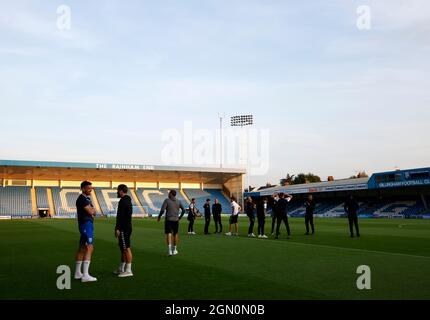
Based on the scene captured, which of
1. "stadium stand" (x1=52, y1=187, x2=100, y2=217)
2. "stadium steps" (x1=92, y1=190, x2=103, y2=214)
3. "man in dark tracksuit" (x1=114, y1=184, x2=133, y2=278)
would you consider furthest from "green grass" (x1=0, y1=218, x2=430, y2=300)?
"stadium steps" (x1=92, y1=190, x2=103, y2=214)

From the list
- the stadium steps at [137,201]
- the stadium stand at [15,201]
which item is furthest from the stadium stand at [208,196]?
the stadium stand at [15,201]

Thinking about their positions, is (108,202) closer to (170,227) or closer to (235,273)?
(170,227)

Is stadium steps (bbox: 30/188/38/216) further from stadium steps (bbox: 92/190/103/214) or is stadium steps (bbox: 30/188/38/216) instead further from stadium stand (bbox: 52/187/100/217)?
stadium steps (bbox: 92/190/103/214)

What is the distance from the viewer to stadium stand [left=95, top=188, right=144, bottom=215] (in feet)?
214

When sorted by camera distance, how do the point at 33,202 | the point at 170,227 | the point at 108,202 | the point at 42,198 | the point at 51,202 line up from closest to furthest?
the point at 170,227, the point at 33,202, the point at 51,202, the point at 42,198, the point at 108,202

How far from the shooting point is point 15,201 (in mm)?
62625

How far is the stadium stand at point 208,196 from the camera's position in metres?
73.8

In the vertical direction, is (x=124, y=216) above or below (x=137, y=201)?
above

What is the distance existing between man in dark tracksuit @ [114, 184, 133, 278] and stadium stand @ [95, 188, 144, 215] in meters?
56.8

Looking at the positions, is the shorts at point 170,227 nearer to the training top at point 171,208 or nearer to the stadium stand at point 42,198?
the training top at point 171,208

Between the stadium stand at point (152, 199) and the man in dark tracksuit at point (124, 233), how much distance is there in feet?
189

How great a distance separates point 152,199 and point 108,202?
25.9 feet

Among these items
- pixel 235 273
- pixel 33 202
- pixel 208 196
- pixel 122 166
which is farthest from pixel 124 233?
pixel 208 196
